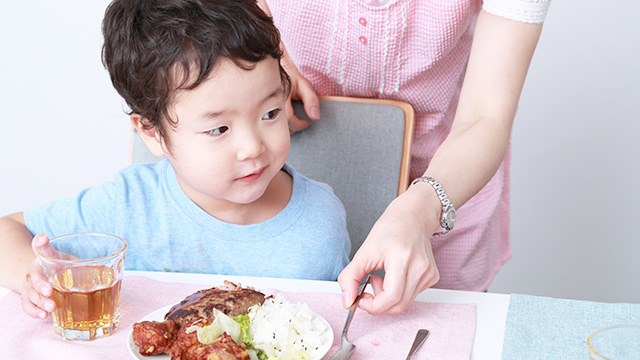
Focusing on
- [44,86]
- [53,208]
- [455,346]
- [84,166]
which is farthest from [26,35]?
[455,346]

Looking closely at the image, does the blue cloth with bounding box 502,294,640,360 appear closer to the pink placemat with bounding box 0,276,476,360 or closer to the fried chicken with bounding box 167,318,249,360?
the pink placemat with bounding box 0,276,476,360

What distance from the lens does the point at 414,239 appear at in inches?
39.2

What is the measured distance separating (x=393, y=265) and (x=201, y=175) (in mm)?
389

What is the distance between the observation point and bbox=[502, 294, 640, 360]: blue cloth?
91 centimetres

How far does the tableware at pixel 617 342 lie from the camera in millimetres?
750

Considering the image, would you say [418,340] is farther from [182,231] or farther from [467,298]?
[182,231]

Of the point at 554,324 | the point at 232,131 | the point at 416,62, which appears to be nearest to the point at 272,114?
the point at 232,131

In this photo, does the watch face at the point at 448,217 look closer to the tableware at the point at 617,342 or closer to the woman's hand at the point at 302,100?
Result: the tableware at the point at 617,342

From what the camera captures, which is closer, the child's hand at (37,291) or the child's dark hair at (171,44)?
the child's hand at (37,291)

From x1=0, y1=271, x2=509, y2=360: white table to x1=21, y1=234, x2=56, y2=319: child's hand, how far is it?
4.8 inches

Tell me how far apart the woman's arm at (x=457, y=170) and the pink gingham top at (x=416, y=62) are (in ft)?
0.20

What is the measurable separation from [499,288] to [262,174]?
2.02 meters

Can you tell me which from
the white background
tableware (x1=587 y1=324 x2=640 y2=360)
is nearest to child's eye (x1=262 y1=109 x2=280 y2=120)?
tableware (x1=587 y1=324 x2=640 y2=360)

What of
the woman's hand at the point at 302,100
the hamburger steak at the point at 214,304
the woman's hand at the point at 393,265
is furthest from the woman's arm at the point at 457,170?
the woman's hand at the point at 302,100
